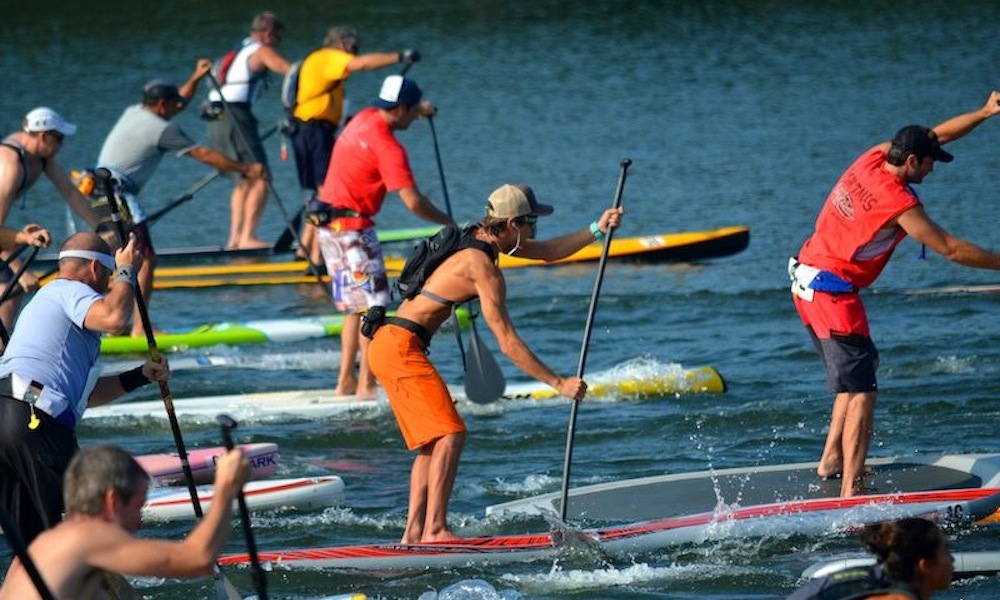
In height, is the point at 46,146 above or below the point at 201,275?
above

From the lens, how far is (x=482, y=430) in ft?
38.0

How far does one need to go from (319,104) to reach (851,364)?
22.9 feet

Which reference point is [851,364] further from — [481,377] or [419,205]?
[419,205]

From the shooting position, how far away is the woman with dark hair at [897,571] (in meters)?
5.45

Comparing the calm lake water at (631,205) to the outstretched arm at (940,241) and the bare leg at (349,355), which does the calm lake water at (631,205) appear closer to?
the bare leg at (349,355)

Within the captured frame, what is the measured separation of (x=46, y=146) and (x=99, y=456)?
21.2 feet

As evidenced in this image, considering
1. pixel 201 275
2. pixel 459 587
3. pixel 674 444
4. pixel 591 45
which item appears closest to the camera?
pixel 459 587

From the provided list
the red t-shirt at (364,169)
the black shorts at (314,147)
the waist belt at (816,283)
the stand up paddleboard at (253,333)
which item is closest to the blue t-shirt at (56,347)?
the waist belt at (816,283)

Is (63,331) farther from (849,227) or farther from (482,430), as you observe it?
(482,430)

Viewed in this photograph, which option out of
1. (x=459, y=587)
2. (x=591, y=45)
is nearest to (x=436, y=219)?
(x=459, y=587)

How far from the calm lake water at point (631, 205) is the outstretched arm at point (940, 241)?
1276 millimetres

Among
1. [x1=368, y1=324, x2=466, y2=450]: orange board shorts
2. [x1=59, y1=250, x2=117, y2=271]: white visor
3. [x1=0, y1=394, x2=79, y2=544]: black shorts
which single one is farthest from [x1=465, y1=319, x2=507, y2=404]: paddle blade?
[x1=0, y1=394, x2=79, y2=544]: black shorts

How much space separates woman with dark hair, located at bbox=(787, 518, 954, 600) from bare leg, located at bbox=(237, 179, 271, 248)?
1161 centimetres

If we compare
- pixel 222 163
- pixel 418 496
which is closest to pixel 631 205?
pixel 222 163
